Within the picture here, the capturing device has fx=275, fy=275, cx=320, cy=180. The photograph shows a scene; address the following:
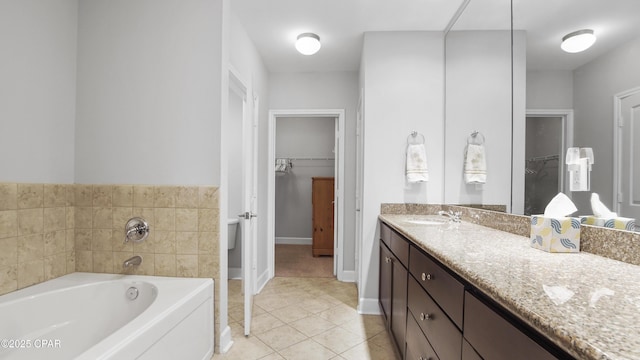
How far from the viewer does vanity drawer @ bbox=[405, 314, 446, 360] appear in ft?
3.75

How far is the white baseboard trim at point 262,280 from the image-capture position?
277 cm

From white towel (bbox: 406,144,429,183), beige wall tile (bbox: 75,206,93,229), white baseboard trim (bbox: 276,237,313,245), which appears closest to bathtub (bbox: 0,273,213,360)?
beige wall tile (bbox: 75,206,93,229)

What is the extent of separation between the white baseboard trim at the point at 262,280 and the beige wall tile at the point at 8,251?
1.75 m

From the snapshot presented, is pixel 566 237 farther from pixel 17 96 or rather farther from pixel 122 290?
pixel 17 96

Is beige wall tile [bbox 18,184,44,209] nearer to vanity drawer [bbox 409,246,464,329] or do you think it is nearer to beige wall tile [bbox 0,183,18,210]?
beige wall tile [bbox 0,183,18,210]

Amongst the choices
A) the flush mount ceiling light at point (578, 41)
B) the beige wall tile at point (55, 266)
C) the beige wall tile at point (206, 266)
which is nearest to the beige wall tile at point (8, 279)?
the beige wall tile at point (55, 266)

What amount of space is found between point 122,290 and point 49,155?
2.94ft

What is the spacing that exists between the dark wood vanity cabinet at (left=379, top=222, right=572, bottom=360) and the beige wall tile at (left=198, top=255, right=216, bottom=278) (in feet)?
3.76

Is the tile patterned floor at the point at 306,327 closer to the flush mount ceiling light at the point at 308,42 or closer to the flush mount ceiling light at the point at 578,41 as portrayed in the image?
the flush mount ceiling light at the point at 578,41

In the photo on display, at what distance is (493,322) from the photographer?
2.28 ft

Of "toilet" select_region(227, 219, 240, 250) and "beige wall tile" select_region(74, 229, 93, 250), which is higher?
"beige wall tile" select_region(74, 229, 93, 250)

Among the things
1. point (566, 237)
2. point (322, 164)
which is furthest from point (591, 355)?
point (322, 164)

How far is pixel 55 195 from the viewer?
1638 millimetres

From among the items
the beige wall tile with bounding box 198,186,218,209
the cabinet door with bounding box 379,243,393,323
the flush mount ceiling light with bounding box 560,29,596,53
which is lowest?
the cabinet door with bounding box 379,243,393,323
